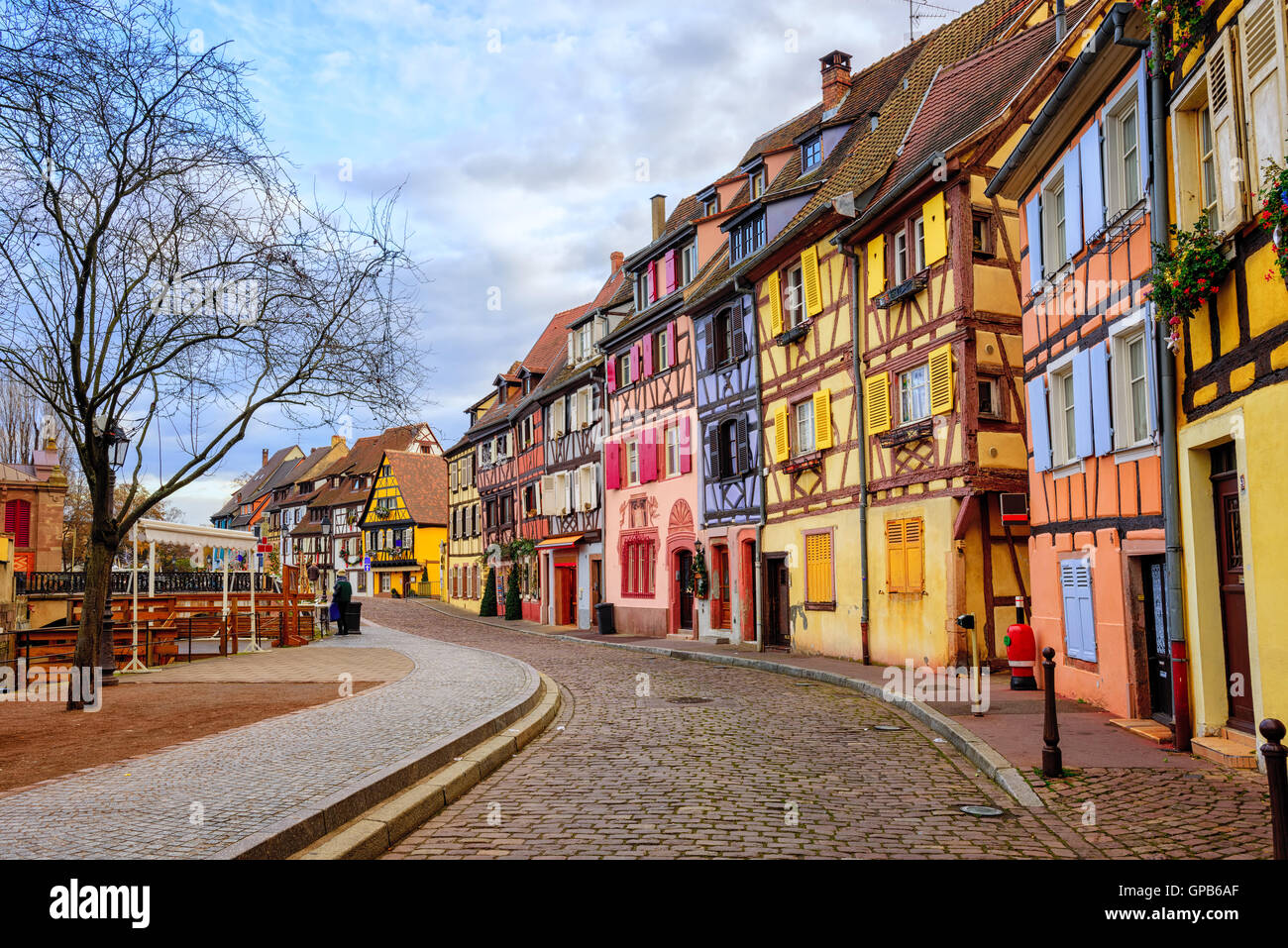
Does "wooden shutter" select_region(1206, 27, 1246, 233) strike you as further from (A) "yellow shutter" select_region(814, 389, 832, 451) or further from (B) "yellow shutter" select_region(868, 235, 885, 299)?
(A) "yellow shutter" select_region(814, 389, 832, 451)

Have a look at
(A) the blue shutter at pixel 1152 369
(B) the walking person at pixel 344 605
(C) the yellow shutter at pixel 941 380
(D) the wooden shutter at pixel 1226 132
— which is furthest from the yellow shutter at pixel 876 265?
(B) the walking person at pixel 344 605

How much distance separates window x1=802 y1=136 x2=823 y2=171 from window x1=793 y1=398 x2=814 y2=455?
6.33 meters

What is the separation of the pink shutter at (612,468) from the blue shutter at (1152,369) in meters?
21.0

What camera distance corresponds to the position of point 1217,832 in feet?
20.0

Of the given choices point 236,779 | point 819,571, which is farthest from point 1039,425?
point 236,779

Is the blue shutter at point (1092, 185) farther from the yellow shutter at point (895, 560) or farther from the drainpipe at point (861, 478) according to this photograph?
the drainpipe at point (861, 478)

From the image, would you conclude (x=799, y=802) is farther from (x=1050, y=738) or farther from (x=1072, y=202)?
(x=1072, y=202)

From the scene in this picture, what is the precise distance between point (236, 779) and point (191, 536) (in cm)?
1305

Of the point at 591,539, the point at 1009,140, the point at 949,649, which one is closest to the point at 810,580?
the point at 949,649

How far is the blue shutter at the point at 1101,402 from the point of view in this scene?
11102 millimetres

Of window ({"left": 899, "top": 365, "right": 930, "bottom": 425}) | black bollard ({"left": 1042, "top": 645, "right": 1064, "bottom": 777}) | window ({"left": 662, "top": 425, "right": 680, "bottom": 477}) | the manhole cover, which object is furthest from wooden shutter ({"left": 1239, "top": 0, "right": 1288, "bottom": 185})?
window ({"left": 662, "top": 425, "right": 680, "bottom": 477})

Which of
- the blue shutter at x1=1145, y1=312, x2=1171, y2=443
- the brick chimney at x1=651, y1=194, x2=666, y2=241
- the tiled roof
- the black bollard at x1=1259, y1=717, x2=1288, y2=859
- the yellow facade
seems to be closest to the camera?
the black bollard at x1=1259, y1=717, x2=1288, y2=859

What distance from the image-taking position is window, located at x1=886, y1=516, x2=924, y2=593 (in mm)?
16766

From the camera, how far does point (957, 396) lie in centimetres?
1593
